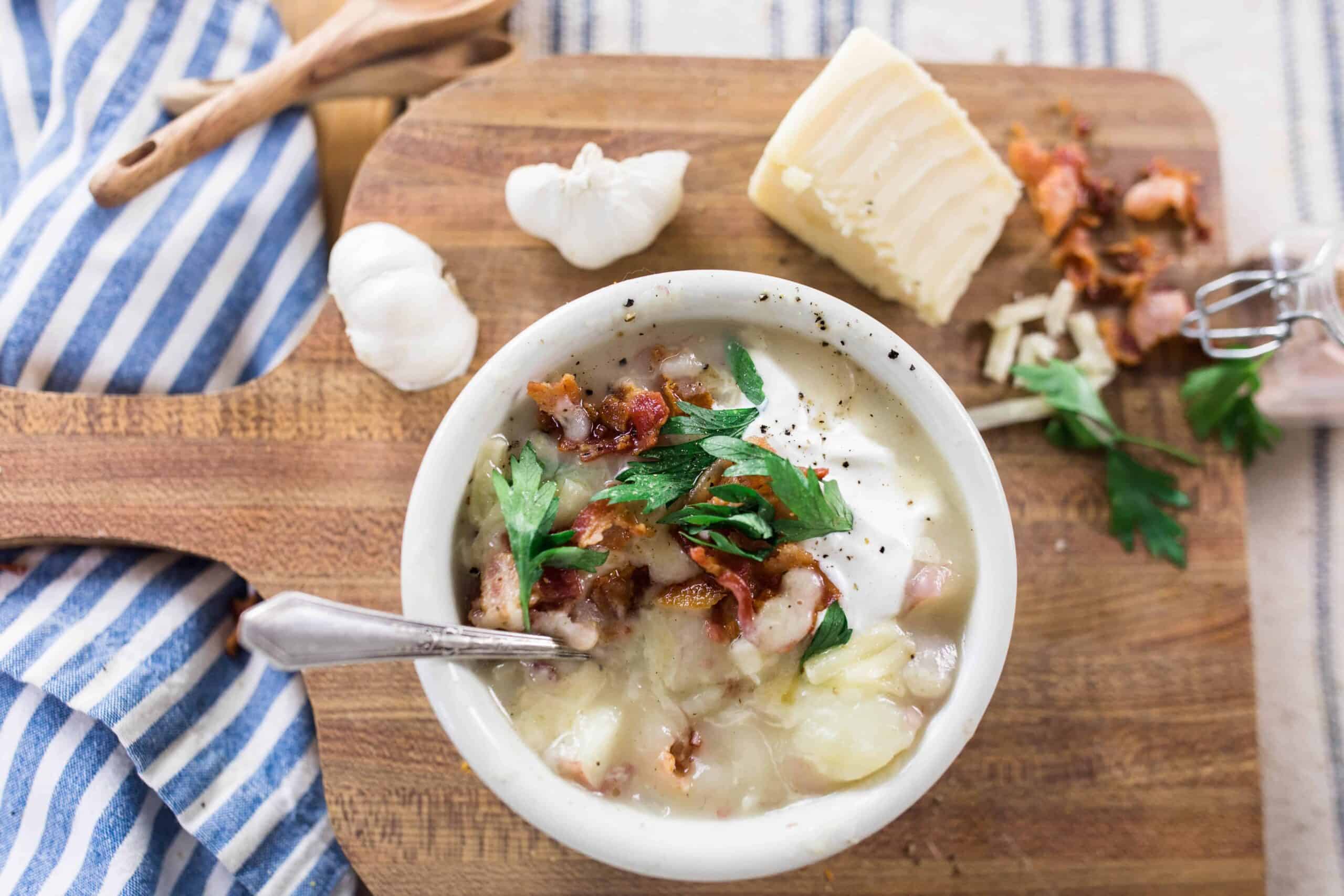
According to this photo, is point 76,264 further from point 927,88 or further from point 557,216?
point 927,88

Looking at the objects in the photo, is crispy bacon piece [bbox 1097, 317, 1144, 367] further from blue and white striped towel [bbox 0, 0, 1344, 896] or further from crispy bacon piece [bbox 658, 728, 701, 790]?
crispy bacon piece [bbox 658, 728, 701, 790]

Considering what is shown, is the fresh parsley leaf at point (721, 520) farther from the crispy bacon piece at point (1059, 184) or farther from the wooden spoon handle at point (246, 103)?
the wooden spoon handle at point (246, 103)

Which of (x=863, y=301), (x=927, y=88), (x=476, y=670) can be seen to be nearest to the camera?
(x=476, y=670)

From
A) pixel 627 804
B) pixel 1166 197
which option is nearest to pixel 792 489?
pixel 627 804

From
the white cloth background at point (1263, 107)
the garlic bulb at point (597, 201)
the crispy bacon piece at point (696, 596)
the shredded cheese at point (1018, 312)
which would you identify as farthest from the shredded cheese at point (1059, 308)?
the crispy bacon piece at point (696, 596)

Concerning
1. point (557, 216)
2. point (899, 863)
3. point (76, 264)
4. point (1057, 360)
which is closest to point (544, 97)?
point (557, 216)

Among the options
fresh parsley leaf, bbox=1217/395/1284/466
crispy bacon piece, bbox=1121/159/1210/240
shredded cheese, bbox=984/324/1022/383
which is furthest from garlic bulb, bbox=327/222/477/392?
fresh parsley leaf, bbox=1217/395/1284/466
